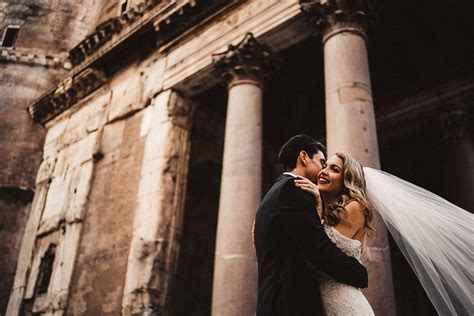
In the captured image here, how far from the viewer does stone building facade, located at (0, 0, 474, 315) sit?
570 cm

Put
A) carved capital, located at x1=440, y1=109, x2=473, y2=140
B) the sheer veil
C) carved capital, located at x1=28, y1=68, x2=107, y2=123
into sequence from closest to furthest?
the sheer veil
carved capital, located at x1=440, y1=109, x2=473, y2=140
carved capital, located at x1=28, y1=68, x2=107, y2=123

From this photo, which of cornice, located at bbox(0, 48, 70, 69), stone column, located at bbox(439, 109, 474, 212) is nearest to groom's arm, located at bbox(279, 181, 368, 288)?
stone column, located at bbox(439, 109, 474, 212)

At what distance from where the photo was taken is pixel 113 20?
31.9 ft

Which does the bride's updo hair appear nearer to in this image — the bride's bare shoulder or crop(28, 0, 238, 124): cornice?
the bride's bare shoulder

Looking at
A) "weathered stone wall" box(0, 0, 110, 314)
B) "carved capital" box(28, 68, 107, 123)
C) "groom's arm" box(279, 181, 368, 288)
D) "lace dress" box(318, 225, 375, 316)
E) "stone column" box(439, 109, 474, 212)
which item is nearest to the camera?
"groom's arm" box(279, 181, 368, 288)

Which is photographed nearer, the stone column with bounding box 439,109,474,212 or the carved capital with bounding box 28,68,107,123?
the stone column with bounding box 439,109,474,212

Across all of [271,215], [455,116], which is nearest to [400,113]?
[455,116]

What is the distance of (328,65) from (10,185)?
9100 mm

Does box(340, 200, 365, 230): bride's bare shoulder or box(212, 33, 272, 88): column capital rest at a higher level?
box(212, 33, 272, 88): column capital

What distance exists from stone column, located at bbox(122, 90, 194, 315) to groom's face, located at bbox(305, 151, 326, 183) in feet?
17.1

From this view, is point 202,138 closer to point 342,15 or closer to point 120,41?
point 120,41

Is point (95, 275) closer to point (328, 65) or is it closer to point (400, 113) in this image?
point (328, 65)

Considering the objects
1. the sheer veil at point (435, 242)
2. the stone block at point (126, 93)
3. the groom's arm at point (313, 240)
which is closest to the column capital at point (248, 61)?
the stone block at point (126, 93)

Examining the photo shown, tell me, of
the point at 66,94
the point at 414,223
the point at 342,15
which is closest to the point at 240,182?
the point at 342,15
